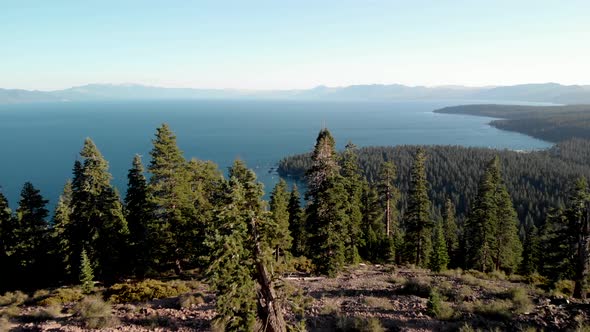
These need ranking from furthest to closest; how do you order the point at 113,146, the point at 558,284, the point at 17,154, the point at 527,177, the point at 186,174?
the point at 113,146, the point at 17,154, the point at 527,177, the point at 186,174, the point at 558,284

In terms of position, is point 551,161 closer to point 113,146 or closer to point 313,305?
point 313,305

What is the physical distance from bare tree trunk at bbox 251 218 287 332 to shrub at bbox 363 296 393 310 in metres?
7.51

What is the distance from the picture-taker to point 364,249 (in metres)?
46.2

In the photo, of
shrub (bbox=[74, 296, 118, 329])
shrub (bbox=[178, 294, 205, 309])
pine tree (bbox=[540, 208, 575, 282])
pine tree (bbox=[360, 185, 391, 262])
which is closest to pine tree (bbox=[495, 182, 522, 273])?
pine tree (bbox=[540, 208, 575, 282])

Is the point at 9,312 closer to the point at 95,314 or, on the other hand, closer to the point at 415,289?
the point at 95,314

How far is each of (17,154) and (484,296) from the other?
20942cm

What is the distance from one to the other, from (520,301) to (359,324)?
847cm

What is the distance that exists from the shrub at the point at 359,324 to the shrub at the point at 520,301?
6.79 metres

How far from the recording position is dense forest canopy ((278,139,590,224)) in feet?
397

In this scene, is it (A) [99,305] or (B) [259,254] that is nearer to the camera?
(B) [259,254]

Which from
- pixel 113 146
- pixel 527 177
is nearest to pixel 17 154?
pixel 113 146

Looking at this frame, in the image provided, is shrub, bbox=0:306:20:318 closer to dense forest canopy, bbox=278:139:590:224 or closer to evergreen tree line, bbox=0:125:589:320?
evergreen tree line, bbox=0:125:589:320


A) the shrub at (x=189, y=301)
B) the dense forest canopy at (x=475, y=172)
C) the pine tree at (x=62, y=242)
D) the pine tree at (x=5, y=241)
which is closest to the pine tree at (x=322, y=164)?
the shrub at (x=189, y=301)

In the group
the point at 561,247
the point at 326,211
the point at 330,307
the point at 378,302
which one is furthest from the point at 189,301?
the point at 561,247
